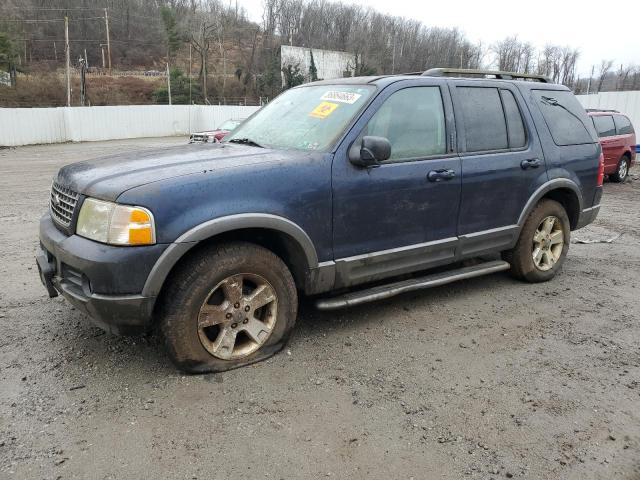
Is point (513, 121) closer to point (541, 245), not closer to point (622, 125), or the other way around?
point (541, 245)

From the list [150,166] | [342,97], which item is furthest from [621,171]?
[150,166]

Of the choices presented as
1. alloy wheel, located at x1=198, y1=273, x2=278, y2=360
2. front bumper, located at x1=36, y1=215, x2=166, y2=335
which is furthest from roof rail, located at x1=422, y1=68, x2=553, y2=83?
front bumper, located at x1=36, y1=215, x2=166, y2=335

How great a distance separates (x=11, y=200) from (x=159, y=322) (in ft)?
26.6

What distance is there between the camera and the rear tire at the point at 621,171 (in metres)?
13.1

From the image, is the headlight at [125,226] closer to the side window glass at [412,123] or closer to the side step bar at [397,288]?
the side step bar at [397,288]

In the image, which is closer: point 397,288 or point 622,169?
point 397,288

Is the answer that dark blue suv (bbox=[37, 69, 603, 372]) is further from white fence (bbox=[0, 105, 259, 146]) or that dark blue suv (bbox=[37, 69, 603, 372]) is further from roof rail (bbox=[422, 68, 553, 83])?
white fence (bbox=[0, 105, 259, 146])

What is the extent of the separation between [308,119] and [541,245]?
108 inches

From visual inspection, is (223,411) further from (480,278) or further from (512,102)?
(512,102)

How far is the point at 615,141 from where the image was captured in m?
12.7

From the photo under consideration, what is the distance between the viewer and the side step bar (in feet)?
12.2

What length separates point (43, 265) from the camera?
11.2 ft

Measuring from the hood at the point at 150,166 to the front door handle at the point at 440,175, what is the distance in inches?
45.3

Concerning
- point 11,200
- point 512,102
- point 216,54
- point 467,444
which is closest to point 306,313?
point 467,444
